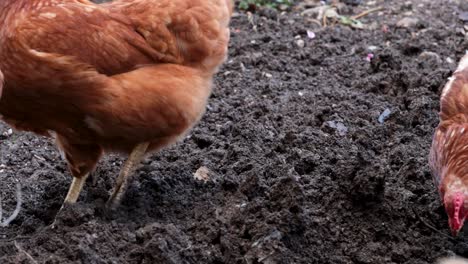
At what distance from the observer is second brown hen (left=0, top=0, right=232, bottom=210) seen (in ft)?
12.9

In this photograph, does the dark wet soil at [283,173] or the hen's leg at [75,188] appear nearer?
the dark wet soil at [283,173]

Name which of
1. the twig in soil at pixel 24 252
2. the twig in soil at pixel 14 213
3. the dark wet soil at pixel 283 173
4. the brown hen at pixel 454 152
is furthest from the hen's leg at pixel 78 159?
the brown hen at pixel 454 152

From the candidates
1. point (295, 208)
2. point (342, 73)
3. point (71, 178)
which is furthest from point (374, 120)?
point (71, 178)

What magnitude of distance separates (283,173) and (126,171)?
88 cm

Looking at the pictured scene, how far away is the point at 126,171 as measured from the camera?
4.43 metres

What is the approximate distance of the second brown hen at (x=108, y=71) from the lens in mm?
3920

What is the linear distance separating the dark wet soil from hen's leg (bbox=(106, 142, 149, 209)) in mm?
65

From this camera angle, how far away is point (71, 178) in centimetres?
483

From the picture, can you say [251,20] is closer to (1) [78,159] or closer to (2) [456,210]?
(1) [78,159]

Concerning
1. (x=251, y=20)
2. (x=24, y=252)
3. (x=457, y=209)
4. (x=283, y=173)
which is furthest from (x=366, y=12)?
(x=24, y=252)

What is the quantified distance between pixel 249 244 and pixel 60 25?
4.77ft

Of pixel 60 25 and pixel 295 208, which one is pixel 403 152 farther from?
pixel 60 25

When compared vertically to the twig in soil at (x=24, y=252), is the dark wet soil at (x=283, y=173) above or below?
below

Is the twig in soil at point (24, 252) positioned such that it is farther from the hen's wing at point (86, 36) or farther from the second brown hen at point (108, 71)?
the hen's wing at point (86, 36)
